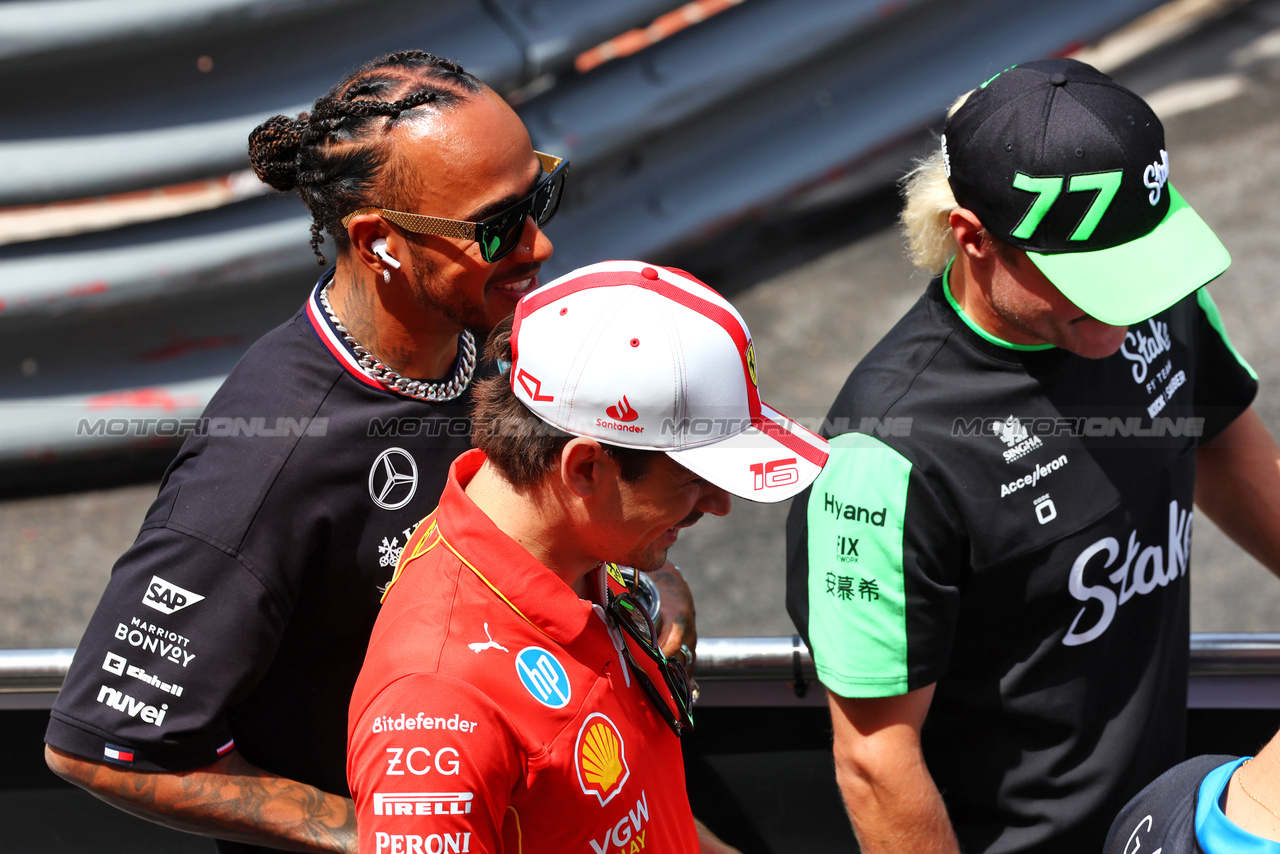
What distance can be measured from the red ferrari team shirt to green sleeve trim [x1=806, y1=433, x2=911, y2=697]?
40cm

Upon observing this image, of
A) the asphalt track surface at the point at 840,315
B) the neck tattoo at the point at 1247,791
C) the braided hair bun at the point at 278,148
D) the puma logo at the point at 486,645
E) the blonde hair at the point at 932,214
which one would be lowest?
the asphalt track surface at the point at 840,315

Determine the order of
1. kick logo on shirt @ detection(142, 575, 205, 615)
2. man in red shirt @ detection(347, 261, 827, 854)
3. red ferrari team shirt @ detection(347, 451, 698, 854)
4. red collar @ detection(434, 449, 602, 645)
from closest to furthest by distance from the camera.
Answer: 1. red ferrari team shirt @ detection(347, 451, 698, 854)
2. man in red shirt @ detection(347, 261, 827, 854)
3. red collar @ detection(434, 449, 602, 645)
4. kick logo on shirt @ detection(142, 575, 205, 615)

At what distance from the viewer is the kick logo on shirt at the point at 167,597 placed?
193 cm

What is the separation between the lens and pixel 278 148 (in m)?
2.38

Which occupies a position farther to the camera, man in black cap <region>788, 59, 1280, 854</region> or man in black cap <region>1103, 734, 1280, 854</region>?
man in black cap <region>788, 59, 1280, 854</region>

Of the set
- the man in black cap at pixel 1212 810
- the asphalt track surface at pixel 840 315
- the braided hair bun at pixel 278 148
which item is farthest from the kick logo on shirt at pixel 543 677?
the asphalt track surface at pixel 840 315

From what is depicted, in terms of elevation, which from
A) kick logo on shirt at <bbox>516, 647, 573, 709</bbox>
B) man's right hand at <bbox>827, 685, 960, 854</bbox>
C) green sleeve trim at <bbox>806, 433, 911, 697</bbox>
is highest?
kick logo on shirt at <bbox>516, 647, 573, 709</bbox>

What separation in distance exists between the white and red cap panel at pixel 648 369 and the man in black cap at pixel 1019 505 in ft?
1.30

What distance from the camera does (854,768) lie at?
2.13 meters

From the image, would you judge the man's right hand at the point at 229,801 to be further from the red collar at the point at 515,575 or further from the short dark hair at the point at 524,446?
the short dark hair at the point at 524,446

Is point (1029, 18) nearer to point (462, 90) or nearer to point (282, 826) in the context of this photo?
point (462, 90)

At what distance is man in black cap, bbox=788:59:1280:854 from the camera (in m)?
2.07

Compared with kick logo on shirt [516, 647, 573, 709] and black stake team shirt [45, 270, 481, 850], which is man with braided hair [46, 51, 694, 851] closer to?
black stake team shirt [45, 270, 481, 850]

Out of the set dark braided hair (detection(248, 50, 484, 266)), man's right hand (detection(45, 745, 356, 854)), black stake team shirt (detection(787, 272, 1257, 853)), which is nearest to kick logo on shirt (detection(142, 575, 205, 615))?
man's right hand (detection(45, 745, 356, 854))
